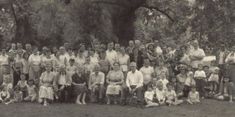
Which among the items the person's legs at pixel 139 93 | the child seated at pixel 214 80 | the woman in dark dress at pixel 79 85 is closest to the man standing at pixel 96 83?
the woman in dark dress at pixel 79 85

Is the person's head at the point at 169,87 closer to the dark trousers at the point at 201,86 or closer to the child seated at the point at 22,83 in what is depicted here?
the dark trousers at the point at 201,86

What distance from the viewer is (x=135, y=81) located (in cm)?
1542

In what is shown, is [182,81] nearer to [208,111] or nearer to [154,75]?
[154,75]

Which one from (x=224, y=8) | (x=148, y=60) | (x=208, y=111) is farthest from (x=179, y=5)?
(x=208, y=111)

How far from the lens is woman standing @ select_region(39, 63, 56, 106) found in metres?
15.3

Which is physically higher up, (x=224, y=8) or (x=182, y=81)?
(x=224, y=8)

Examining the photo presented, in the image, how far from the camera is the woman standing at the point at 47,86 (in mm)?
15297

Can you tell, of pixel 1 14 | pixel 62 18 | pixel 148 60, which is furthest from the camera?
pixel 1 14

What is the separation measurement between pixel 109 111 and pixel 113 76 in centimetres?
160

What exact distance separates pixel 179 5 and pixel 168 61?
236 inches

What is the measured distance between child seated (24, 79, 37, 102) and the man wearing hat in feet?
9.17

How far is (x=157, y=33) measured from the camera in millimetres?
28594

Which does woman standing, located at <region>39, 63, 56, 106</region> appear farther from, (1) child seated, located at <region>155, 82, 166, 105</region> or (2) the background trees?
(2) the background trees

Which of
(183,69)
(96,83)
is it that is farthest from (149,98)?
(183,69)
